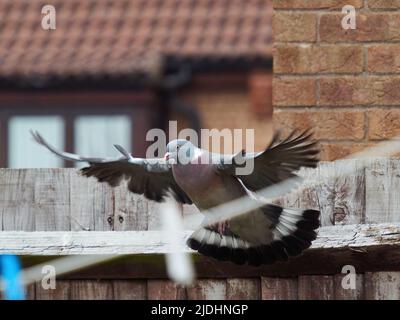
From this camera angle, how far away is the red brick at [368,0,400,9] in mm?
4938

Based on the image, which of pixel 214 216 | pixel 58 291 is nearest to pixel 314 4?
pixel 214 216

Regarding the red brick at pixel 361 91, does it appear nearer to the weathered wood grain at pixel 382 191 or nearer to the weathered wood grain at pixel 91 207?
the weathered wood grain at pixel 382 191

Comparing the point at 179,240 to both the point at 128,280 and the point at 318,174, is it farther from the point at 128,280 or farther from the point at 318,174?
the point at 318,174

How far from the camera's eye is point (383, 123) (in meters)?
4.87

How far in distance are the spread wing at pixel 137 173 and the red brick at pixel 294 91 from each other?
70 centimetres

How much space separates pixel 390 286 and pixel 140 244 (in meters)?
0.90

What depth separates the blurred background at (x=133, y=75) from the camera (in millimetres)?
14398

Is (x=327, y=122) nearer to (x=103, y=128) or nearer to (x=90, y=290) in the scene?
(x=90, y=290)

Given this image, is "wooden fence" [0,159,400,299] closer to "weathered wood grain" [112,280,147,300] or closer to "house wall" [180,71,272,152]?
"weathered wood grain" [112,280,147,300]

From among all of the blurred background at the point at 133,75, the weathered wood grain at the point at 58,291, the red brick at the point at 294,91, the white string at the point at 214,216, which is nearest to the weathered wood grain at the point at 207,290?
the white string at the point at 214,216

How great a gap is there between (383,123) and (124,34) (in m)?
10.5

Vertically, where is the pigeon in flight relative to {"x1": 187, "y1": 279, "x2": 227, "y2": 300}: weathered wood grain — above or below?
above

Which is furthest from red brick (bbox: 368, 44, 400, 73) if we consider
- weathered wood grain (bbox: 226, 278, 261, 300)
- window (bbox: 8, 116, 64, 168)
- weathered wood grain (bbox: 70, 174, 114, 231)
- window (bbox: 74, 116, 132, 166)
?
window (bbox: 8, 116, 64, 168)

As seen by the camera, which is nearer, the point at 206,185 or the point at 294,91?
the point at 206,185
